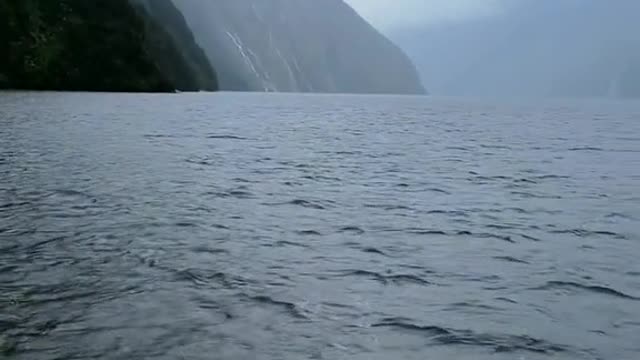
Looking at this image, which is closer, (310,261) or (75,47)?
(310,261)

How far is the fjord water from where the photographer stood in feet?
30.7

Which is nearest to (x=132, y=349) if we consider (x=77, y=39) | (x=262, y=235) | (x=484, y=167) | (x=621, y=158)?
(x=262, y=235)

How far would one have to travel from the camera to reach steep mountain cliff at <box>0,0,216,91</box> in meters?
116

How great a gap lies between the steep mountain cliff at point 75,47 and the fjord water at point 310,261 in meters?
95.9

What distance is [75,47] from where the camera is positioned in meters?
127

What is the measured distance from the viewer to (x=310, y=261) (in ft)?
44.2

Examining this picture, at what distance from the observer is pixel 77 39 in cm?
12950

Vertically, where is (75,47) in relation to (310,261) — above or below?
above

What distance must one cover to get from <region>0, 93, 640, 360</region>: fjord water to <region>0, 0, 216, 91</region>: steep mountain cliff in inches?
3777

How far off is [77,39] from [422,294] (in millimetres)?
130442

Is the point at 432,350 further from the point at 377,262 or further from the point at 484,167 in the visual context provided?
the point at 484,167

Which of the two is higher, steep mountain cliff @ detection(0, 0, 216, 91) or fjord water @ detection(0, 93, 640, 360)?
steep mountain cliff @ detection(0, 0, 216, 91)

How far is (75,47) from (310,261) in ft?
412

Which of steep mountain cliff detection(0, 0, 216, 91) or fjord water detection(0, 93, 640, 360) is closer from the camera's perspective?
fjord water detection(0, 93, 640, 360)
